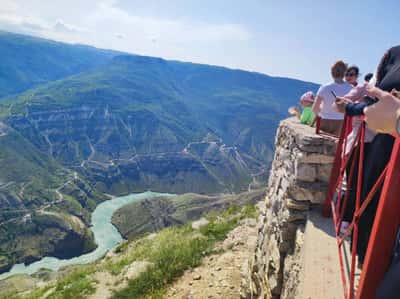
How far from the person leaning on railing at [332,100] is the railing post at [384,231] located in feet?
10.8

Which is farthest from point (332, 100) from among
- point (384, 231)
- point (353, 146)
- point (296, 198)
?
point (384, 231)

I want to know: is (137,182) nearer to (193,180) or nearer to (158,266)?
(193,180)

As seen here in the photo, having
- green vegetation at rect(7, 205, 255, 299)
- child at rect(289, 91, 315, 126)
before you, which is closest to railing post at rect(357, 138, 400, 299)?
child at rect(289, 91, 315, 126)

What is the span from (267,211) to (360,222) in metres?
3.14

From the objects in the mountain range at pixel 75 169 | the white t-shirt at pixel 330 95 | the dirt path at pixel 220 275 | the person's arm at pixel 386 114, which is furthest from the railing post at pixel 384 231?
the mountain range at pixel 75 169

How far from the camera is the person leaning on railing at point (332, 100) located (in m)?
5.07

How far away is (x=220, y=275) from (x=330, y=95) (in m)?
4.62

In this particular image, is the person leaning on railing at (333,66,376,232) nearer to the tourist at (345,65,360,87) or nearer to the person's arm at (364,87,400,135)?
the person's arm at (364,87,400,135)

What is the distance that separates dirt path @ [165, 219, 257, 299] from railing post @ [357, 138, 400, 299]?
17.1 ft

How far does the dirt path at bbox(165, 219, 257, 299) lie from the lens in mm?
6952

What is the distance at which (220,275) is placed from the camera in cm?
750

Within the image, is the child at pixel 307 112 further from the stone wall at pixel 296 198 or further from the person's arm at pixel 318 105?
the stone wall at pixel 296 198

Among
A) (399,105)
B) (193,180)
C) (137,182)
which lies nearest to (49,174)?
(137,182)

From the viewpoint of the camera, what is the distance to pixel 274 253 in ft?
15.8
